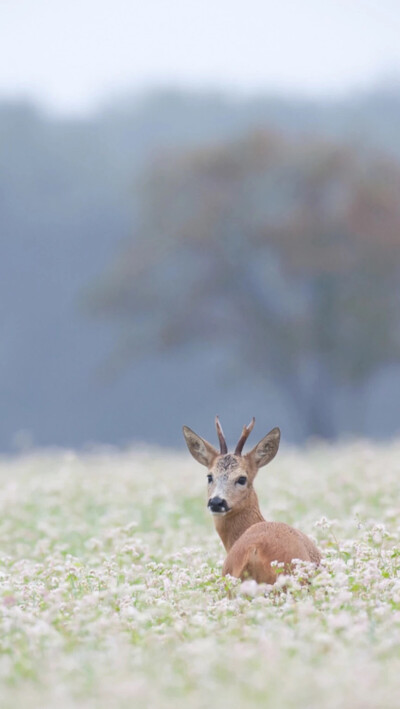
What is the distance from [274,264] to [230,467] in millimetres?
30906

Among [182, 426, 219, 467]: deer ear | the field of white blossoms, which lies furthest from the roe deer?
the field of white blossoms

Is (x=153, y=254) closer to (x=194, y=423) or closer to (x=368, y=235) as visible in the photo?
(x=368, y=235)

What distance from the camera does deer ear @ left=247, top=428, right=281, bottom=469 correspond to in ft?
28.7

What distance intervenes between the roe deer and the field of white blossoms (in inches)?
8.7

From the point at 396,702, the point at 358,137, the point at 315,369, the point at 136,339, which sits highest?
the point at 358,137

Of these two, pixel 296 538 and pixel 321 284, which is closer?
pixel 296 538

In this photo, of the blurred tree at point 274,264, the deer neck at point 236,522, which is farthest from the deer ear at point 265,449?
the blurred tree at point 274,264

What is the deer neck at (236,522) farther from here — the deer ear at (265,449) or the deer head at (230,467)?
the deer ear at (265,449)

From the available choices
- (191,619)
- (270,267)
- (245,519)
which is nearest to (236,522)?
(245,519)

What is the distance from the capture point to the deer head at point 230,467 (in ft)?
27.5

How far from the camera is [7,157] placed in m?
56.2

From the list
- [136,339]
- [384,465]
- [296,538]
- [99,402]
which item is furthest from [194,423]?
[296,538]

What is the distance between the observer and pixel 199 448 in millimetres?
8914

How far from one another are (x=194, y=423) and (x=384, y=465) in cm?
3450
